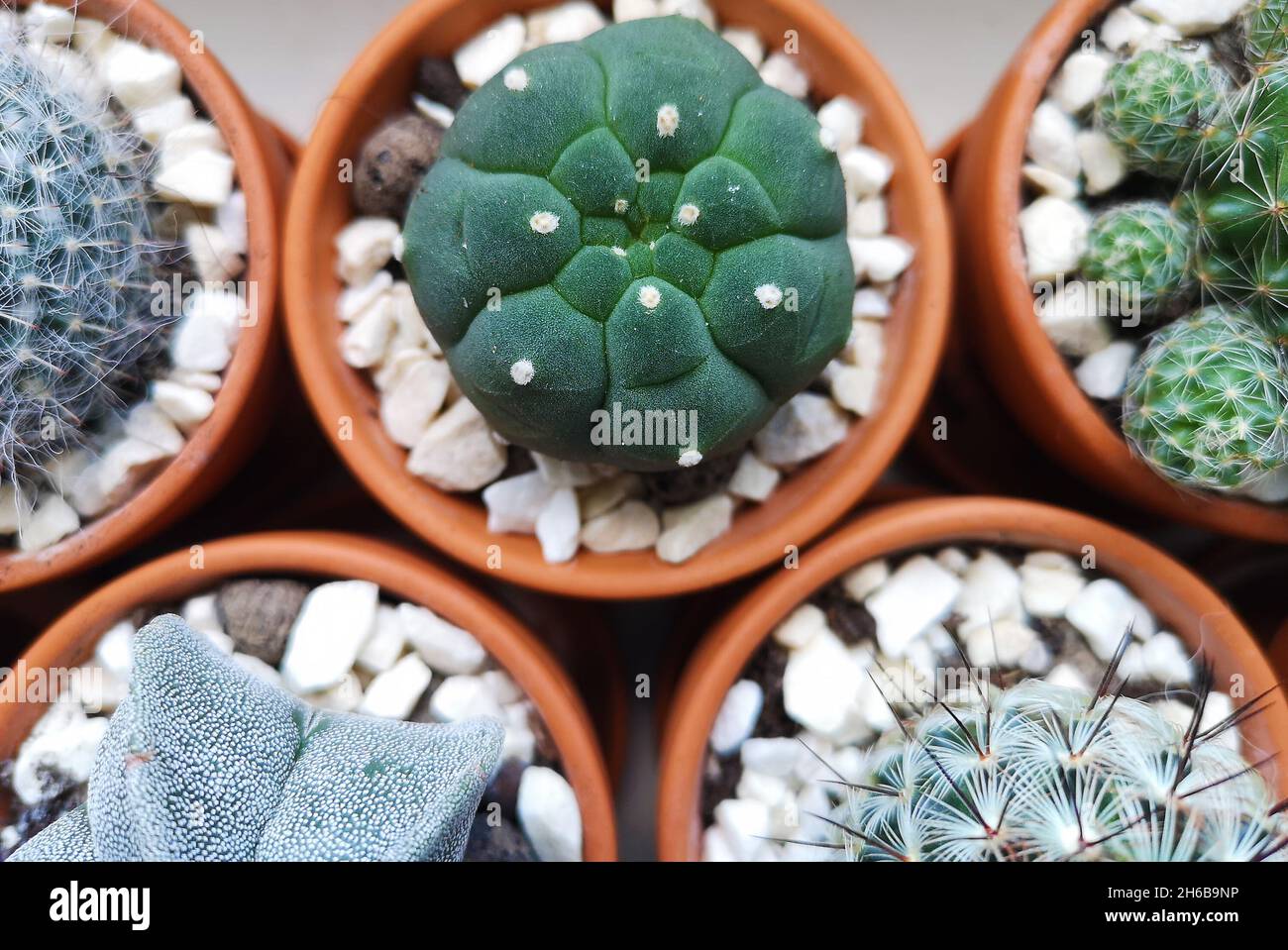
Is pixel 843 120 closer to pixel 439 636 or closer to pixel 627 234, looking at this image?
pixel 627 234

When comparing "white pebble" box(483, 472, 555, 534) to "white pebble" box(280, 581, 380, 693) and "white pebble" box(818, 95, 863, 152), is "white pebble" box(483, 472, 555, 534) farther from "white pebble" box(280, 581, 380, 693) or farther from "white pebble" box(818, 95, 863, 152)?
"white pebble" box(818, 95, 863, 152)

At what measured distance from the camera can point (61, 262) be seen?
83cm

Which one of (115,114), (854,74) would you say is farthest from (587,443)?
(115,114)

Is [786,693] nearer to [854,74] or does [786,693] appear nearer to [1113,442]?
[1113,442]

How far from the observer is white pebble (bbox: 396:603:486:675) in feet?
3.05

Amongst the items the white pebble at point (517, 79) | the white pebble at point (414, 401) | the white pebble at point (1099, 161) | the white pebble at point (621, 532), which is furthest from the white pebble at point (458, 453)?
the white pebble at point (1099, 161)

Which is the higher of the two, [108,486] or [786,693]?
[108,486]

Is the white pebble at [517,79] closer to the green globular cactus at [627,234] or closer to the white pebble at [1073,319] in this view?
the green globular cactus at [627,234]

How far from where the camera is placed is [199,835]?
2.36ft

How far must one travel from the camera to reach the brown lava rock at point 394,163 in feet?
3.16

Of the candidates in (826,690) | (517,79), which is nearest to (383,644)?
(826,690)
